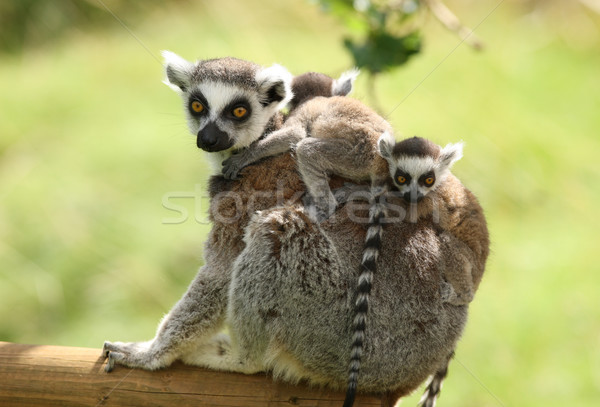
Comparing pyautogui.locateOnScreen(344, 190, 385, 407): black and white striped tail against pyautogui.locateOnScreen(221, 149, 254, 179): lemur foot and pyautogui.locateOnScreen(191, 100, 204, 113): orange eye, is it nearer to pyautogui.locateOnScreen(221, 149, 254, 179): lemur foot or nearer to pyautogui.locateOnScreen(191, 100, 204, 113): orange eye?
pyautogui.locateOnScreen(221, 149, 254, 179): lemur foot

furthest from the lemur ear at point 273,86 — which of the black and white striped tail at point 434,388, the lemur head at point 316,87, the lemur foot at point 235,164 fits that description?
the black and white striped tail at point 434,388

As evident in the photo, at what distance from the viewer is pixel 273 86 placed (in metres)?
3.88

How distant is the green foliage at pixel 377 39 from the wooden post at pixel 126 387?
2.16 metres

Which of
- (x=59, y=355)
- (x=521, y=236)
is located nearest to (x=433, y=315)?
(x=59, y=355)

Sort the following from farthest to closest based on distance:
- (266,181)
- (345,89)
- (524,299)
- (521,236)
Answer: (521,236) → (524,299) → (345,89) → (266,181)

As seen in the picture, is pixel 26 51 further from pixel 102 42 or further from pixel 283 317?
pixel 283 317

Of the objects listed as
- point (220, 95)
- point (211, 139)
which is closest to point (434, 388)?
point (211, 139)

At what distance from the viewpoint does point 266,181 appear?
11.5ft

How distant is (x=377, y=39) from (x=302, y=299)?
2.03 m

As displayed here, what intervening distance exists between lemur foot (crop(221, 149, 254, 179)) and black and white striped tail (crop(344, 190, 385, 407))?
79 centimetres

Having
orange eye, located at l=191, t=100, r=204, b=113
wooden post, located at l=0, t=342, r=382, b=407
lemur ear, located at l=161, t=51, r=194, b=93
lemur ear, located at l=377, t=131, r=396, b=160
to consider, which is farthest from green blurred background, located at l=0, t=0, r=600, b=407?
wooden post, located at l=0, t=342, r=382, b=407

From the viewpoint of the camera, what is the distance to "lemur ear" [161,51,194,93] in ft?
13.0

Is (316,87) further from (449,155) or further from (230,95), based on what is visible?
(449,155)

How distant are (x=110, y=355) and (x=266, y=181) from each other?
1260mm
